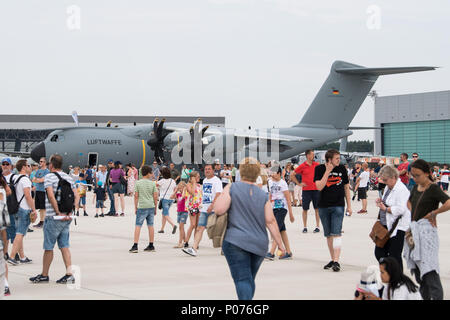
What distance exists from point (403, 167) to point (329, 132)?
16.4 metres

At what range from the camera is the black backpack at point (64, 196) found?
344 inches

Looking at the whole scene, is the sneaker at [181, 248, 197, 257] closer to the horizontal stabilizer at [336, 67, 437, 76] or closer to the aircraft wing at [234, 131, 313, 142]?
the aircraft wing at [234, 131, 313, 142]

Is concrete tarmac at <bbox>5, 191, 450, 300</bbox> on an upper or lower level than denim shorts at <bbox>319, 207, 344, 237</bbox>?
lower

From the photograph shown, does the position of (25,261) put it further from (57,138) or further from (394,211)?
(57,138)

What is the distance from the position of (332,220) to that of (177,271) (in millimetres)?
2467

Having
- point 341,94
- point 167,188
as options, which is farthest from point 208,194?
point 341,94

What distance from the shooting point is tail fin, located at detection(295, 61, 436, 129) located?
3341 cm

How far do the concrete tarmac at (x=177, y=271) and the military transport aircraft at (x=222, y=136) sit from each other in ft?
52.5

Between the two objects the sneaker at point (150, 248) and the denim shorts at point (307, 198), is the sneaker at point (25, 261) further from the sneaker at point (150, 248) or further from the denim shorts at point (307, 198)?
the denim shorts at point (307, 198)

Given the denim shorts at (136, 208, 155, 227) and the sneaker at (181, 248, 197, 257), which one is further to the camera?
the denim shorts at (136, 208, 155, 227)

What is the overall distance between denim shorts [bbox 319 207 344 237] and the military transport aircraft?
21025 millimetres

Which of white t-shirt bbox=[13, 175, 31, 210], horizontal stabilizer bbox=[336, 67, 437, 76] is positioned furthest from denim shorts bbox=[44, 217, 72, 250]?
horizontal stabilizer bbox=[336, 67, 437, 76]
